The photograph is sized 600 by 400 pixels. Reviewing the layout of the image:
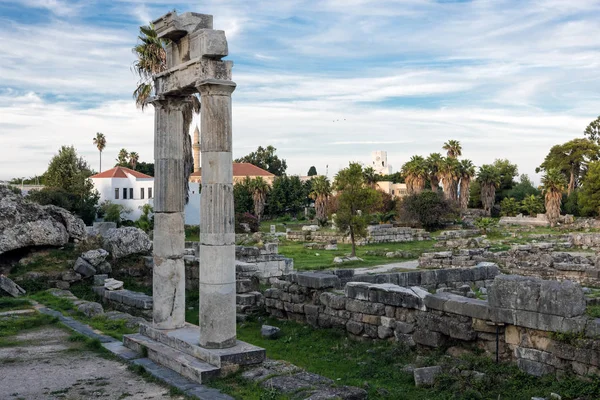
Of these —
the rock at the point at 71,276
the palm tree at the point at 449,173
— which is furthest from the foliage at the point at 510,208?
the rock at the point at 71,276

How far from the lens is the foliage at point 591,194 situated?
62.1m

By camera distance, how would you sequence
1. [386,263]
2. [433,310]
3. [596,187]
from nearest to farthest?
[433,310] < [386,263] < [596,187]

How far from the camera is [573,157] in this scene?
8256cm

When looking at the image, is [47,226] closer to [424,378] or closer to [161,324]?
[161,324]

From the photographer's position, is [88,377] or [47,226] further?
[47,226]

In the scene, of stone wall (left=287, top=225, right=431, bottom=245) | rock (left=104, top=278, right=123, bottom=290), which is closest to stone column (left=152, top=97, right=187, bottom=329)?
rock (left=104, top=278, right=123, bottom=290)

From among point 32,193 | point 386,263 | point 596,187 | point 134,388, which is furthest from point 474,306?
point 596,187

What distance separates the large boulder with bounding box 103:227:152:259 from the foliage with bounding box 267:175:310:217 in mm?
51406

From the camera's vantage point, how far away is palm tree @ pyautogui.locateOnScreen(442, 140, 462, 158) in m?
73.4

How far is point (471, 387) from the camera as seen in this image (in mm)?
8516

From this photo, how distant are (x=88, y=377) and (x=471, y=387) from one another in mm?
5969

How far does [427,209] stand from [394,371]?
43.3 meters

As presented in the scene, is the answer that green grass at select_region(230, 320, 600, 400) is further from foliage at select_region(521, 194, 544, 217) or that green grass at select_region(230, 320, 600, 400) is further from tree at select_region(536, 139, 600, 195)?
tree at select_region(536, 139, 600, 195)

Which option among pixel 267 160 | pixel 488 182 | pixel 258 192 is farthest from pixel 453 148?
pixel 267 160
